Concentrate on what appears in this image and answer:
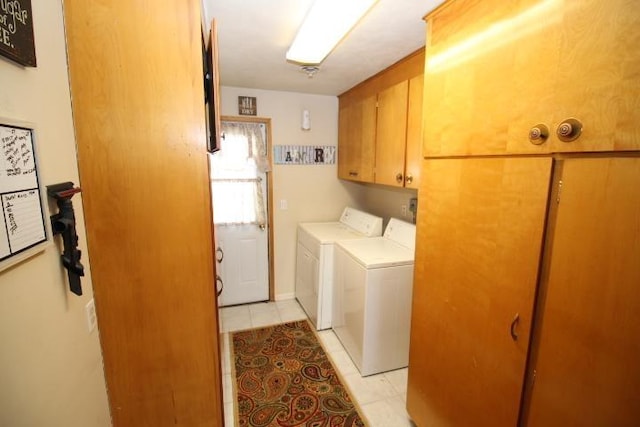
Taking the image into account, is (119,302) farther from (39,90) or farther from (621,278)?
(621,278)

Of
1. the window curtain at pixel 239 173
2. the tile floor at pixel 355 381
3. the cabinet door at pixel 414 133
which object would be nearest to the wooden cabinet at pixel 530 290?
the tile floor at pixel 355 381

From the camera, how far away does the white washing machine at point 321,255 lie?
2785 millimetres

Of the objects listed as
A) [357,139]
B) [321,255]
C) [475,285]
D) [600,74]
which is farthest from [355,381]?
[600,74]

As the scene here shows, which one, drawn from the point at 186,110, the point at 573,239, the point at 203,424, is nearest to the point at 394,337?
the point at 203,424

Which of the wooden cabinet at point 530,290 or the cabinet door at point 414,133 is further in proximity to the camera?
the cabinet door at point 414,133

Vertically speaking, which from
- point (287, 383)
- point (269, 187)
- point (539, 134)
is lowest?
point (287, 383)

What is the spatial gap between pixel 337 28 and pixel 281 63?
0.89 metres

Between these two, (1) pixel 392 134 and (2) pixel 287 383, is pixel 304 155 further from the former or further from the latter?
(2) pixel 287 383

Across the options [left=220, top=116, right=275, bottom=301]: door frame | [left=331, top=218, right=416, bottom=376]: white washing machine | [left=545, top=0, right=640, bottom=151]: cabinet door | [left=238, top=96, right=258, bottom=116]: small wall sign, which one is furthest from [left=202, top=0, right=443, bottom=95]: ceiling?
[left=331, top=218, right=416, bottom=376]: white washing machine

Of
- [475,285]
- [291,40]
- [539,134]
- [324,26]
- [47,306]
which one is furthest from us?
[291,40]

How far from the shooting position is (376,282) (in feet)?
7.02

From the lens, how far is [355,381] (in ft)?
7.32

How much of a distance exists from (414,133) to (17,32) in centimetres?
197

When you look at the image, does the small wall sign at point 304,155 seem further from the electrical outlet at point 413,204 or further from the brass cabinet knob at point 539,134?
the brass cabinet knob at point 539,134
